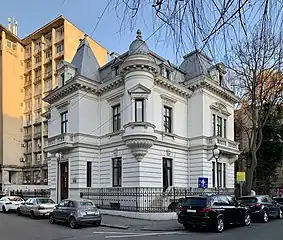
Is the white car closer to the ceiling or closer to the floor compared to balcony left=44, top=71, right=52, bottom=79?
closer to the floor

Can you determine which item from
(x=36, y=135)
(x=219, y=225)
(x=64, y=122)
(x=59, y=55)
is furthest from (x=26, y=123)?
(x=219, y=225)

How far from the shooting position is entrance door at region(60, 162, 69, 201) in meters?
35.3

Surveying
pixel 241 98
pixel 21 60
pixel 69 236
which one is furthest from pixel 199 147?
pixel 21 60

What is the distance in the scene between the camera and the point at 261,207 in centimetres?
2408

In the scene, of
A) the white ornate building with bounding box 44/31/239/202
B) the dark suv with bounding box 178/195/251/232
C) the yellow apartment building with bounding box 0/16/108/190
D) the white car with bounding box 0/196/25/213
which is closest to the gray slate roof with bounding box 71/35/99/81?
the white ornate building with bounding box 44/31/239/202

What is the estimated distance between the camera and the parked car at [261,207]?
78.1ft

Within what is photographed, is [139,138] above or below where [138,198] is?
above

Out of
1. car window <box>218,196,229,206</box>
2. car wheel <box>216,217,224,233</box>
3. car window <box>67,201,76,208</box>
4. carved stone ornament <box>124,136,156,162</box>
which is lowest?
car wheel <box>216,217,224,233</box>

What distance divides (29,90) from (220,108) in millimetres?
49818

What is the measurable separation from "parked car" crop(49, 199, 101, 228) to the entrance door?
1282 centimetres

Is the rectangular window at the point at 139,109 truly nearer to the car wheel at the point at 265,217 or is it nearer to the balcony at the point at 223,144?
the balcony at the point at 223,144

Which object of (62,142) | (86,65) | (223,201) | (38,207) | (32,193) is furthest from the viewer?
(32,193)

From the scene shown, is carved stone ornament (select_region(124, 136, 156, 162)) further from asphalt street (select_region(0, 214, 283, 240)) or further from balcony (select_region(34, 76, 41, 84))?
balcony (select_region(34, 76, 41, 84))

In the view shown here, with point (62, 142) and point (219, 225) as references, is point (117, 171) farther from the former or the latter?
point (219, 225)
